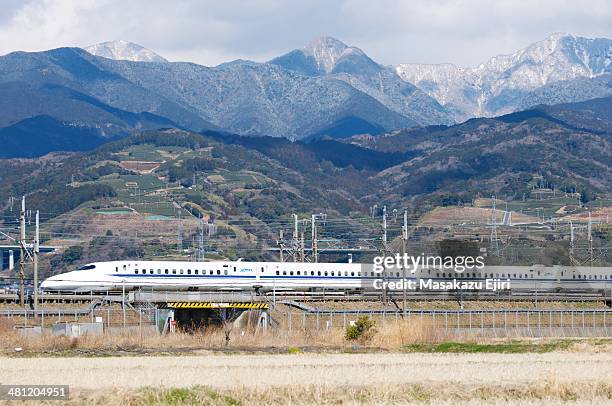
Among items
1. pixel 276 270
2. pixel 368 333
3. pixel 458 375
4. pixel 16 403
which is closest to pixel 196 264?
pixel 276 270

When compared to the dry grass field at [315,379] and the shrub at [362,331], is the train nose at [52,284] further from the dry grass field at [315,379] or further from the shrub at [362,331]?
the dry grass field at [315,379]

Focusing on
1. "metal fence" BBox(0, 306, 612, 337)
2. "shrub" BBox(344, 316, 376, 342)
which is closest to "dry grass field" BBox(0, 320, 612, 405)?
"shrub" BBox(344, 316, 376, 342)

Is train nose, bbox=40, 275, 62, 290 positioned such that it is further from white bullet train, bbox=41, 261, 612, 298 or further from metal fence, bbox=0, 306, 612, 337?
metal fence, bbox=0, 306, 612, 337

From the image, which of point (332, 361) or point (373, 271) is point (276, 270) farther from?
point (332, 361)

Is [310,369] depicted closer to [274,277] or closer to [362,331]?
[362,331]

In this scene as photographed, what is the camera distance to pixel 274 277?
9475 centimetres

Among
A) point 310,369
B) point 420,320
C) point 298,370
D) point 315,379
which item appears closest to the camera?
point 315,379

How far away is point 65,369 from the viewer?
143 feet

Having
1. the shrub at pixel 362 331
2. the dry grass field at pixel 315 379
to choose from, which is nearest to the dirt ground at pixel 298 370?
the dry grass field at pixel 315 379

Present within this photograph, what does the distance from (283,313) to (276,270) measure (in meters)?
16.4

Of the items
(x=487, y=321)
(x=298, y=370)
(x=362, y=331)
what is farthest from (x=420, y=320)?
(x=298, y=370)

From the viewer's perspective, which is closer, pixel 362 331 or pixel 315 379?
pixel 315 379

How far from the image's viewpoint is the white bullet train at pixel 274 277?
89.0 meters

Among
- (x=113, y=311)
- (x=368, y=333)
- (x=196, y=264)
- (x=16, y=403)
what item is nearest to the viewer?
(x=16, y=403)
